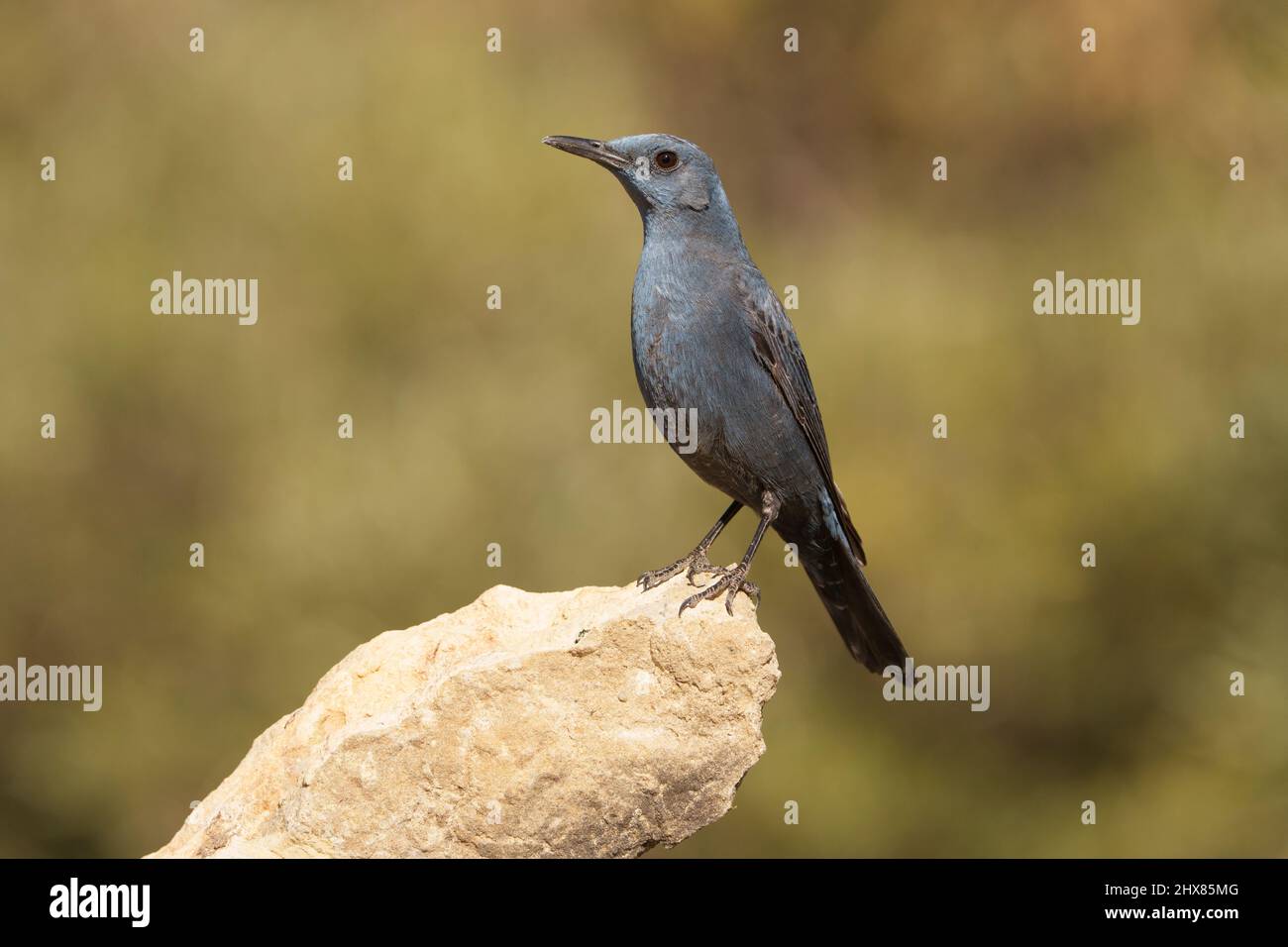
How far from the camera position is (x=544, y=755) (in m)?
5.70

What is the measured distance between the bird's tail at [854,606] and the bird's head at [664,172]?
5.71 ft

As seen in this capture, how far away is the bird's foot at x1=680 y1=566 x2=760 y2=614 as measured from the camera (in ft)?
19.7

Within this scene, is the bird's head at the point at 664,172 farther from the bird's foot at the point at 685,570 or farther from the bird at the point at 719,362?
the bird's foot at the point at 685,570

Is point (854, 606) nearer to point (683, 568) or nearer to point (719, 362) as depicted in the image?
point (683, 568)

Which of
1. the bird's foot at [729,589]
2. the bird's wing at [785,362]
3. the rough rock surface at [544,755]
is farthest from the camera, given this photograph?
the bird's wing at [785,362]

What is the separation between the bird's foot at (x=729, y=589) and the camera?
237 inches

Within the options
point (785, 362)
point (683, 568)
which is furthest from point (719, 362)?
point (683, 568)

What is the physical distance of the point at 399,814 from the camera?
5.61 m

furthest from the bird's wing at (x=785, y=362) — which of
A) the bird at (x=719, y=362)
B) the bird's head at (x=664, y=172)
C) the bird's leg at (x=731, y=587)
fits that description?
the bird's leg at (x=731, y=587)

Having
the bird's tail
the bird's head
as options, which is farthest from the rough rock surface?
the bird's head

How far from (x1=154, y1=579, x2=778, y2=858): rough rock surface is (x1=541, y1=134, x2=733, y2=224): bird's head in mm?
1884

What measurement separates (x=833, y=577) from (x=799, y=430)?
811mm

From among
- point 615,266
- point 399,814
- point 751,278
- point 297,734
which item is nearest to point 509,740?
point 399,814

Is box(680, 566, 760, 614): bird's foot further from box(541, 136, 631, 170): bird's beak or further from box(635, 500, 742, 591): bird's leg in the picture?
box(541, 136, 631, 170): bird's beak
